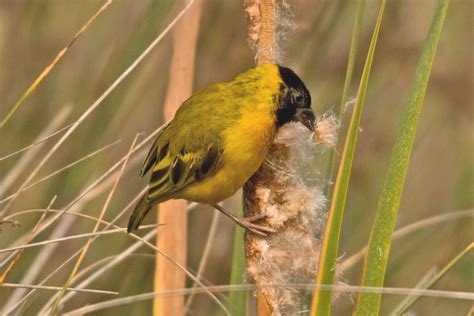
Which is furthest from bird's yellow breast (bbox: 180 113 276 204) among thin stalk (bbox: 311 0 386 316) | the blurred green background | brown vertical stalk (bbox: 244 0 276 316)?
thin stalk (bbox: 311 0 386 316)

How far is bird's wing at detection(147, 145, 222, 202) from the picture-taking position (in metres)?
2.66

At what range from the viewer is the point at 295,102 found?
8.18 feet

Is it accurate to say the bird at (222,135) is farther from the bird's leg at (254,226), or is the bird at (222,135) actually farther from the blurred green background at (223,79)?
the blurred green background at (223,79)

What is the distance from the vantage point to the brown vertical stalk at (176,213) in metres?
2.43

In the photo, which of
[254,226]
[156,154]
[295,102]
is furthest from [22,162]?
[254,226]

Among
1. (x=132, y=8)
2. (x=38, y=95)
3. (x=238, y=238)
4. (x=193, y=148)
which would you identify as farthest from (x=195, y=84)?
(x=238, y=238)

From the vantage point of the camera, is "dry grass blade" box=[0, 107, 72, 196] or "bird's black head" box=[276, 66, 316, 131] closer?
"bird's black head" box=[276, 66, 316, 131]

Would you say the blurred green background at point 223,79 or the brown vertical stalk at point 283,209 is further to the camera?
the blurred green background at point 223,79

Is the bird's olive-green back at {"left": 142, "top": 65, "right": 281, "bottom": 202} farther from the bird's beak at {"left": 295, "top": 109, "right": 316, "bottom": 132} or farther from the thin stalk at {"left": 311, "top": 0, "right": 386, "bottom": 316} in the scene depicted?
the thin stalk at {"left": 311, "top": 0, "right": 386, "bottom": 316}

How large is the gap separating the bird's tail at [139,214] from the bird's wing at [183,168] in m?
0.04

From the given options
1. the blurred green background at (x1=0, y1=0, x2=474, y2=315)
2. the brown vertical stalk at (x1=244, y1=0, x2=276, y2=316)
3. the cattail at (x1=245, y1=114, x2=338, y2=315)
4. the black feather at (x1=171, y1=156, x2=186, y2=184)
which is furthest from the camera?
the blurred green background at (x1=0, y1=0, x2=474, y2=315)

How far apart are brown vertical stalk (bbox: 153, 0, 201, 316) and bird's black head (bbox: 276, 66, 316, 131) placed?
31cm

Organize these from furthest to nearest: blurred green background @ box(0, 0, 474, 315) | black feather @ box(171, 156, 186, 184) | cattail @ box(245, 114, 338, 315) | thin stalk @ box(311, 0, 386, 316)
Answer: blurred green background @ box(0, 0, 474, 315)
black feather @ box(171, 156, 186, 184)
cattail @ box(245, 114, 338, 315)
thin stalk @ box(311, 0, 386, 316)

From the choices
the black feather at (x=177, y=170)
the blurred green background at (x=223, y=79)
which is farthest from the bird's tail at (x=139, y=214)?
the blurred green background at (x=223, y=79)
